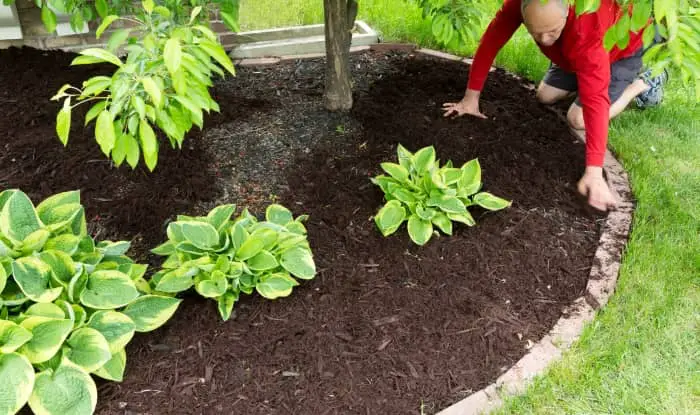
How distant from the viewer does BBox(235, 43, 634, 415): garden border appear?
217 cm

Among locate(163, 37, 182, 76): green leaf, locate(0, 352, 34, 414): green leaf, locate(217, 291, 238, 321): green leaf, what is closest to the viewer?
locate(163, 37, 182, 76): green leaf

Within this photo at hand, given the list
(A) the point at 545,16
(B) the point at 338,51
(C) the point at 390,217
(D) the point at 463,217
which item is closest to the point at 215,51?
(C) the point at 390,217

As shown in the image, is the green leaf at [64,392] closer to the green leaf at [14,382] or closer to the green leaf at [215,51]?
the green leaf at [14,382]

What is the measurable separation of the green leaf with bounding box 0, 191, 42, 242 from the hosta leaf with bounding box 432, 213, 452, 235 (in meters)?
1.59

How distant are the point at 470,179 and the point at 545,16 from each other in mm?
809

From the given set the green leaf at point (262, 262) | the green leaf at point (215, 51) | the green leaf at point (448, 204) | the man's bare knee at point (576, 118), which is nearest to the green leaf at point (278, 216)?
the green leaf at point (262, 262)

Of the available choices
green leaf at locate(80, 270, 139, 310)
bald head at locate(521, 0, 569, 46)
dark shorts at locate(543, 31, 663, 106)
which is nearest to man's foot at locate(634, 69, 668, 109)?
dark shorts at locate(543, 31, 663, 106)

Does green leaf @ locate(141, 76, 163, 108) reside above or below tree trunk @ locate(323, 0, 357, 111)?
above

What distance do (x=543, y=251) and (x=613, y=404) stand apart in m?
0.75

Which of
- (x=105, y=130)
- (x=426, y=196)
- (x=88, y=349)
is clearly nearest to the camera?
(x=105, y=130)

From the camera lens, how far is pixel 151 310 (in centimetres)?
218

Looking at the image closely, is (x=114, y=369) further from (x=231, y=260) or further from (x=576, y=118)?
(x=576, y=118)

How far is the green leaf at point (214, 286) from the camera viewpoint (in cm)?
222

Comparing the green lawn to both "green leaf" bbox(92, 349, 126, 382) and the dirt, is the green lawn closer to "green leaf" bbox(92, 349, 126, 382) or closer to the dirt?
the dirt
